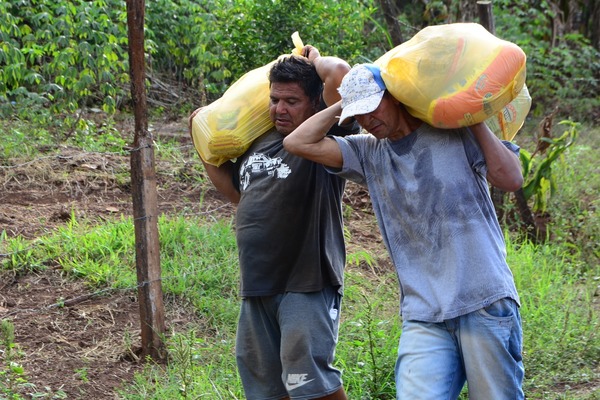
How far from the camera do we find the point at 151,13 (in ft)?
29.1

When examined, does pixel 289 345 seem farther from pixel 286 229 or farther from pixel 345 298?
pixel 345 298

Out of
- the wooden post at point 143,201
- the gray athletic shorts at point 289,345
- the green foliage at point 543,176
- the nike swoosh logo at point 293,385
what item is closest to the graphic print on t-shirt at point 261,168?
the gray athletic shorts at point 289,345

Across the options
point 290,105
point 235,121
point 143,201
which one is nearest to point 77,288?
point 143,201

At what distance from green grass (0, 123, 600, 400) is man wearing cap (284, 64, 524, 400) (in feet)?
4.12

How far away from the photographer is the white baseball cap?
8.91 feet

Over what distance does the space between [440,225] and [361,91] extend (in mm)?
499

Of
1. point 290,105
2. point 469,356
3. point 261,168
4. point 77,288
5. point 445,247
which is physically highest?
point 290,105

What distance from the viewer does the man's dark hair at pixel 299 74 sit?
319 cm

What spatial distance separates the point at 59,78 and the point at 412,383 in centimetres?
525

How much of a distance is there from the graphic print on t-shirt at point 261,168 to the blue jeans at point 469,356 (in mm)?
823

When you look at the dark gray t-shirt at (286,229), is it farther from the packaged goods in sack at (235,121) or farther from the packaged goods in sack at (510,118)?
the packaged goods in sack at (510,118)

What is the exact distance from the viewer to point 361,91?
274 centimetres

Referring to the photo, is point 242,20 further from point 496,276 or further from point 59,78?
point 496,276

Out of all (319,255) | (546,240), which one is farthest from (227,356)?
(546,240)
